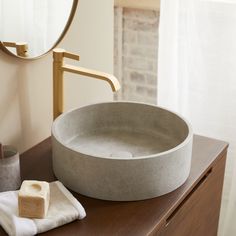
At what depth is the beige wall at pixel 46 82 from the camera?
127 centimetres

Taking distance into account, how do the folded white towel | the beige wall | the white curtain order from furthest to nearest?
the white curtain < the beige wall < the folded white towel

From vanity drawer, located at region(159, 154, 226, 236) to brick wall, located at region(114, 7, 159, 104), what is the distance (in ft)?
3.33

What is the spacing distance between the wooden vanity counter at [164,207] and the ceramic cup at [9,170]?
86mm

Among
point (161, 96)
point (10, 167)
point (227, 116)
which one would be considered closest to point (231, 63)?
point (227, 116)

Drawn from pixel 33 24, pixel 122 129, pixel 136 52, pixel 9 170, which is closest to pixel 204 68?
pixel 136 52

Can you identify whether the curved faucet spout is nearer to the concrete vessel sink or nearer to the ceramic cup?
the concrete vessel sink

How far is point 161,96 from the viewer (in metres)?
2.06

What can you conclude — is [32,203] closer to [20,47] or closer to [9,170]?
[9,170]

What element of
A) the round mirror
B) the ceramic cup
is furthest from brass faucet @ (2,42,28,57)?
the ceramic cup

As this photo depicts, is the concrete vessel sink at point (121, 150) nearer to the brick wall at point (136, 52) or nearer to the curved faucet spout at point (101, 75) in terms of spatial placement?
the curved faucet spout at point (101, 75)

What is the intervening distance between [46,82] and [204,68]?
2.56 ft

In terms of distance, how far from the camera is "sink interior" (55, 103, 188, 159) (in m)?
1.31

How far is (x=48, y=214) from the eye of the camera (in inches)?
39.4

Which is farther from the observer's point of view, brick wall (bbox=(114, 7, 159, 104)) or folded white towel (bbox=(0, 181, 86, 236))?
brick wall (bbox=(114, 7, 159, 104))
